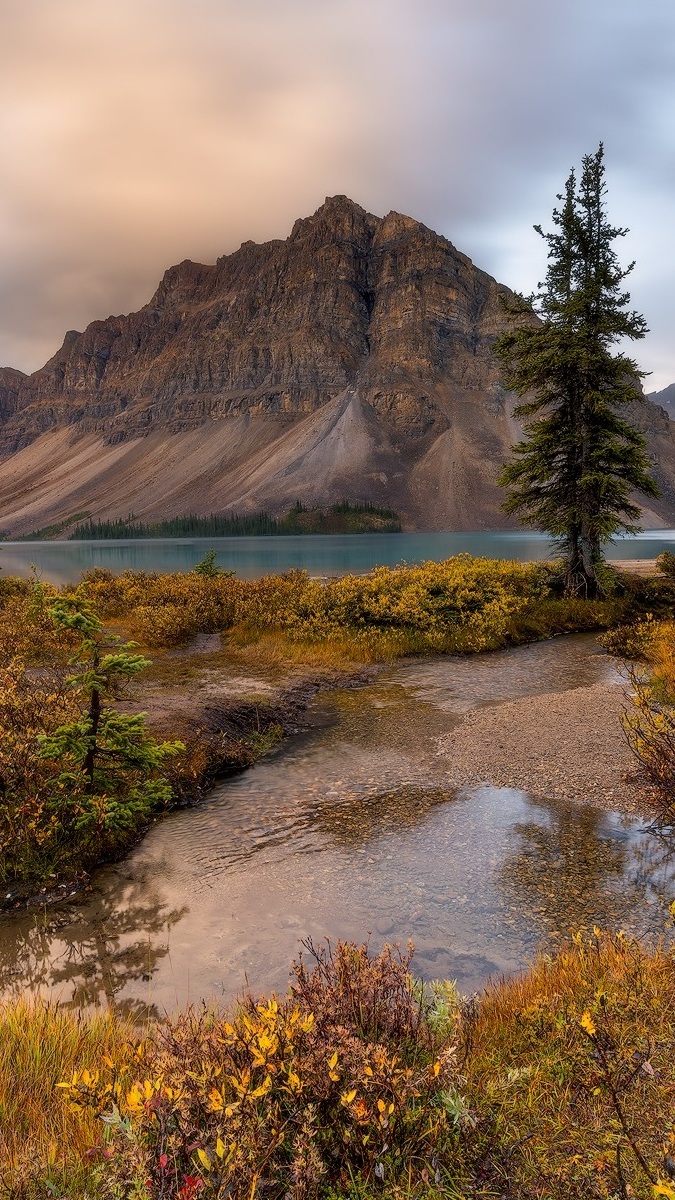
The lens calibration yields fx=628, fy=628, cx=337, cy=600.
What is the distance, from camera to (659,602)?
29969 millimetres

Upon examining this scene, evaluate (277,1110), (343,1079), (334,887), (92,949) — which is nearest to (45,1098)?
(277,1110)

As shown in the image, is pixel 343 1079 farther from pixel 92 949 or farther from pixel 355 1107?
pixel 92 949

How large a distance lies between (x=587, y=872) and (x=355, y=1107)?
6.41 m

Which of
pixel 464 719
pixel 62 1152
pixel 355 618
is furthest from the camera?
pixel 355 618

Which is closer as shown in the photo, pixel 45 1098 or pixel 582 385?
pixel 45 1098

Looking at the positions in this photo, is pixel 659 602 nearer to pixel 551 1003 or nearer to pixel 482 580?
pixel 482 580

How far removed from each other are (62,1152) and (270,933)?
4.01 m

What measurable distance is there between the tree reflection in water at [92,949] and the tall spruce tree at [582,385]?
965 inches

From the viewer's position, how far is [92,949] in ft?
23.6

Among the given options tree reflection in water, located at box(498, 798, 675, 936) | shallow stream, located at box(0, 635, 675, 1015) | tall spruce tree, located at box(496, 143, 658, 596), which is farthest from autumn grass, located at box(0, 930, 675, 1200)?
tall spruce tree, located at box(496, 143, 658, 596)

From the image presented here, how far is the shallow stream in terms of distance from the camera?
673cm

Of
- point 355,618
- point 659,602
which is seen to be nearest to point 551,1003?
point 355,618

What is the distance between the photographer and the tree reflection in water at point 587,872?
7.26m

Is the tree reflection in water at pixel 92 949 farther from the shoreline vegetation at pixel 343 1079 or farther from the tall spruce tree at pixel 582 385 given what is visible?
the tall spruce tree at pixel 582 385
